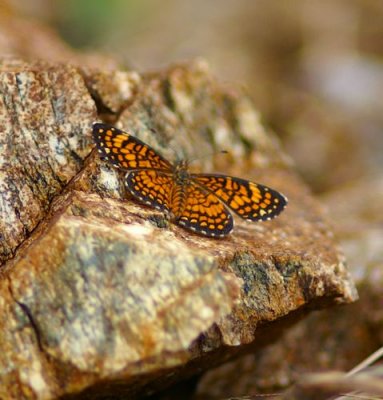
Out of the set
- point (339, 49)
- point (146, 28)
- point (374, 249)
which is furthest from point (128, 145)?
point (146, 28)

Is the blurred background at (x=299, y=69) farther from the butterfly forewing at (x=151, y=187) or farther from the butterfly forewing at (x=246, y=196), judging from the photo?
the butterfly forewing at (x=151, y=187)

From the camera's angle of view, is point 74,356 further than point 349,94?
No

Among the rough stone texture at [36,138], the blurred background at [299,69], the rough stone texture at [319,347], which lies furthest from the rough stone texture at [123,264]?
the blurred background at [299,69]

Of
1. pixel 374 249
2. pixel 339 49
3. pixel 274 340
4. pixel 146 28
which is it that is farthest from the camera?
pixel 146 28

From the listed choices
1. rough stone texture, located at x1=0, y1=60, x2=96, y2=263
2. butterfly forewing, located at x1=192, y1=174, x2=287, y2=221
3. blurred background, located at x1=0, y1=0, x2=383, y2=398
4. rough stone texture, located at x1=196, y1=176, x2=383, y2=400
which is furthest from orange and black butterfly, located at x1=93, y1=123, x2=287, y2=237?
blurred background, located at x1=0, y1=0, x2=383, y2=398

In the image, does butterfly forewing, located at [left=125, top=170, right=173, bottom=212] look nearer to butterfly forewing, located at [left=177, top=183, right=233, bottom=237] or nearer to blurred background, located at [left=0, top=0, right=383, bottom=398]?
butterfly forewing, located at [left=177, top=183, right=233, bottom=237]

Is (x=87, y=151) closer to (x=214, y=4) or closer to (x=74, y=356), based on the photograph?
(x=74, y=356)
